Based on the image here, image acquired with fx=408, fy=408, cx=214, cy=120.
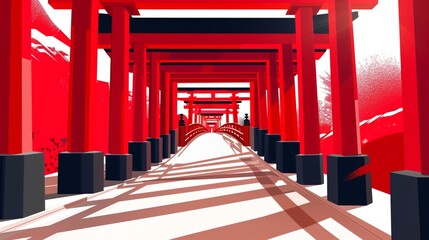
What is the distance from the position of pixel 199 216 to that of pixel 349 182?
2.89 m

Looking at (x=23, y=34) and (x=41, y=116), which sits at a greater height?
(x=23, y=34)

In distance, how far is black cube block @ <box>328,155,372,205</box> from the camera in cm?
714

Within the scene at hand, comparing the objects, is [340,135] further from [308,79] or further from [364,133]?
[364,133]

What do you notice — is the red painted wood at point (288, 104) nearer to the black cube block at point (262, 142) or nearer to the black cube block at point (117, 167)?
the black cube block at point (117, 167)

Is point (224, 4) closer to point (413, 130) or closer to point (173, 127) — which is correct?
point (413, 130)

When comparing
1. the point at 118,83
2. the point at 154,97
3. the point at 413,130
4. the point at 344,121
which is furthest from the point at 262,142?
the point at 413,130

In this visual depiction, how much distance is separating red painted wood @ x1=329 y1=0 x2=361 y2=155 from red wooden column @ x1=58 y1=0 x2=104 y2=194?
16.4ft

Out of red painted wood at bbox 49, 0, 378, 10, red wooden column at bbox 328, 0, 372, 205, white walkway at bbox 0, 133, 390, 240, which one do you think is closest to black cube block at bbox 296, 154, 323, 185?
white walkway at bbox 0, 133, 390, 240

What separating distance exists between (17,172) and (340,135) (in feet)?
18.3

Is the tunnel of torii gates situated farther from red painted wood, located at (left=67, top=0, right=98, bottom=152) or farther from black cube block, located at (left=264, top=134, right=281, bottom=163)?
black cube block, located at (left=264, top=134, right=281, bottom=163)

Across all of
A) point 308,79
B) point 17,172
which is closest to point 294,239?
point 17,172

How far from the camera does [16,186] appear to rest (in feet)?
19.6

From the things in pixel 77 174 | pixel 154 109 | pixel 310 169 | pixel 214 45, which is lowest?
pixel 310 169

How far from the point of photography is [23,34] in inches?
255
